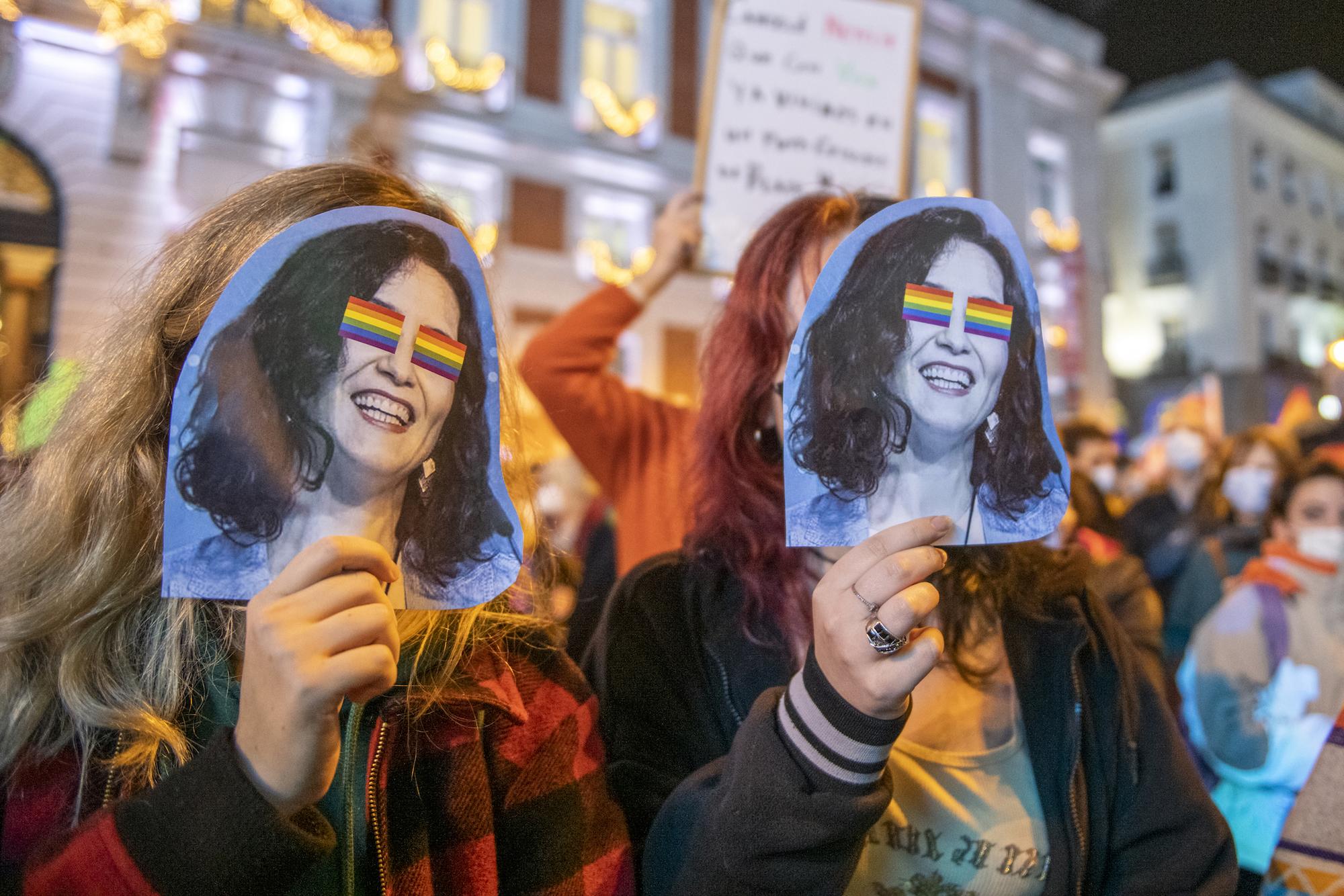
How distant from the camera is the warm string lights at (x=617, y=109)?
→ 10742 mm

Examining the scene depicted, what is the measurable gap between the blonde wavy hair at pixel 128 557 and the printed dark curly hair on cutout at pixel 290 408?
5.3 inches

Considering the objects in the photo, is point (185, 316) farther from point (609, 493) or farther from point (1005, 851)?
point (609, 493)

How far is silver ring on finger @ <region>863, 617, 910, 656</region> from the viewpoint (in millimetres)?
810

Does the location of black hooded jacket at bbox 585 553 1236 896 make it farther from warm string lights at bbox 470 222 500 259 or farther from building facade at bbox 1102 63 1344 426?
building facade at bbox 1102 63 1344 426

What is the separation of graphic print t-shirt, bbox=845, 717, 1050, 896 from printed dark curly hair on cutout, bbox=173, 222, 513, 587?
0.58 m

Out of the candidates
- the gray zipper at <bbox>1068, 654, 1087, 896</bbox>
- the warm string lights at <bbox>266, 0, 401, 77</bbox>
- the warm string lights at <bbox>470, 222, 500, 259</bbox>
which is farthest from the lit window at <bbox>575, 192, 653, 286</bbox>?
the gray zipper at <bbox>1068, 654, 1087, 896</bbox>

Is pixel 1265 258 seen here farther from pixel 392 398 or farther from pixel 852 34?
pixel 392 398

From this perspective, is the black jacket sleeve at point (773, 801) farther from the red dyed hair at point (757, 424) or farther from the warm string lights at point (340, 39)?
the warm string lights at point (340, 39)

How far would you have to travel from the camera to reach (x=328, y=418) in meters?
0.78

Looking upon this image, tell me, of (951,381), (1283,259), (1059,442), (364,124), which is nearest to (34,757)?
(951,381)

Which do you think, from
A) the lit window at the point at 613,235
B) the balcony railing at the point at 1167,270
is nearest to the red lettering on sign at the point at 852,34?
the lit window at the point at 613,235

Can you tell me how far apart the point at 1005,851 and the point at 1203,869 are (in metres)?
0.25

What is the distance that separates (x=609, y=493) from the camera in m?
2.16

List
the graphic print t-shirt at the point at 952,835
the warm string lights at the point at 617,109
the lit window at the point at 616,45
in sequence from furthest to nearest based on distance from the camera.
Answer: the lit window at the point at 616,45 < the warm string lights at the point at 617,109 < the graphic print t-shirt at the point at 952,835
